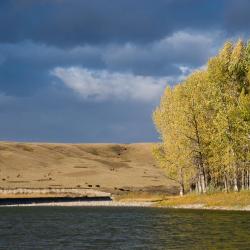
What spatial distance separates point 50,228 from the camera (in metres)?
42.5

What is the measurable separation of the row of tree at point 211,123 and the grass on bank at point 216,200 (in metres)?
2.49

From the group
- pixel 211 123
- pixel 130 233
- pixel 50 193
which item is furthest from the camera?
pixel 50 193

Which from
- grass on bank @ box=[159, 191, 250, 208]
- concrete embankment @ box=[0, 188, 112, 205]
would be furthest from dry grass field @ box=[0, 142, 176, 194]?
grass on bank @ box=[159, 191, 250, 208]

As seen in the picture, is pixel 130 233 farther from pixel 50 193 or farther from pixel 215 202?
pixel 50 193

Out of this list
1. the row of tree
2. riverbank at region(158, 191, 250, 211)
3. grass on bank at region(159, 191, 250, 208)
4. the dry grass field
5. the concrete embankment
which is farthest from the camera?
the dry grass field

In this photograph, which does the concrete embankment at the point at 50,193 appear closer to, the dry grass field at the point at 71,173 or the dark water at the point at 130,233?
the dry grass field at the point at 71,173

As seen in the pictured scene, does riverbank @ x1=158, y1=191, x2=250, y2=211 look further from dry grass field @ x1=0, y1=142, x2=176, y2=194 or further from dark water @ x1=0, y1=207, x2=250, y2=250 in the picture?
dry grass field @ x1=0, y1=142, x2=176, y2=194

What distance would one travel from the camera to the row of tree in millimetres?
66875

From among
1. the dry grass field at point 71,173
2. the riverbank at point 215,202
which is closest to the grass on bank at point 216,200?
the riverbank at point 215,202

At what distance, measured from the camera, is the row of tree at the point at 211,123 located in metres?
66.9

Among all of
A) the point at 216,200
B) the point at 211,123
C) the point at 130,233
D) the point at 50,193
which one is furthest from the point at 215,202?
the point at 50,193

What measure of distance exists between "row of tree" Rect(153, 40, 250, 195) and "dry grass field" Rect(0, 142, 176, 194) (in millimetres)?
31333

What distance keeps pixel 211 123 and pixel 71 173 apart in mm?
82971

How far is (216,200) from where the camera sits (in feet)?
220
